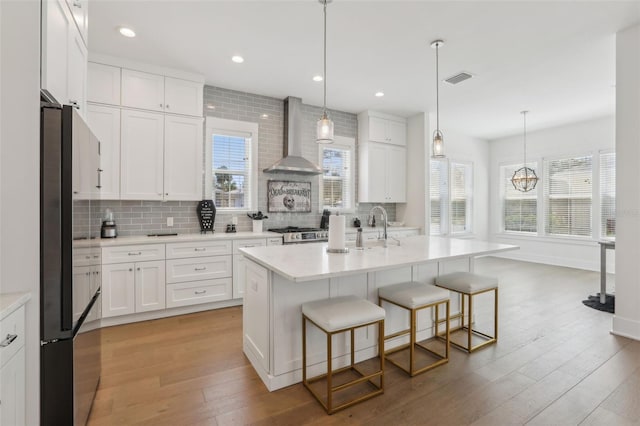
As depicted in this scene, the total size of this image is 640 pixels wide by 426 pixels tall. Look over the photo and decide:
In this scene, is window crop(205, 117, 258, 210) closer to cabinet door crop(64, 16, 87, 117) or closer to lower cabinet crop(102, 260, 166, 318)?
lower cabinet crop(102, 260, 166, 318)

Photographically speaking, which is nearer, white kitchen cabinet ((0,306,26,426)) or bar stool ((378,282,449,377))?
white kitchen cabinet ((0,306,26,426))

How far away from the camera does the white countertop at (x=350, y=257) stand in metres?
1.81

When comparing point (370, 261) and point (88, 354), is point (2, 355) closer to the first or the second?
point (88, 354)

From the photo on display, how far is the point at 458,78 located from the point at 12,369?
4748 mm

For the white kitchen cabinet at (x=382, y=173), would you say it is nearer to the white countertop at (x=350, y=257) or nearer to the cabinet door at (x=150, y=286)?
the white countertop at (x=350, y=257)

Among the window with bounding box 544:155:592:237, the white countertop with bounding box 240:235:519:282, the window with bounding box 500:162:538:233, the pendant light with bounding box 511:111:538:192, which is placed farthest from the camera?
the window with bounding box 500:162:538:233

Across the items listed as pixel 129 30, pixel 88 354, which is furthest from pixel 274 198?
pixel 88 354

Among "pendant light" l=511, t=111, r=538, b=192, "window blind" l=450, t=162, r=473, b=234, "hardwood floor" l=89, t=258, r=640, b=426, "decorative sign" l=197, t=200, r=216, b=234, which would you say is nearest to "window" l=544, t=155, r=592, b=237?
"pendant light" l=511, t=111, r=538, b=192

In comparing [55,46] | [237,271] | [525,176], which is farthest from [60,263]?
[525,176]

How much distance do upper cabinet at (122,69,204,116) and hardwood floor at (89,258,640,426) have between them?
2496 mm

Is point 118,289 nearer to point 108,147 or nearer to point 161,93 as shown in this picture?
point 108,147

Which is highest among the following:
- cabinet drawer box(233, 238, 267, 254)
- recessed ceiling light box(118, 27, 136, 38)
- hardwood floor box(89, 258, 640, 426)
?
recessed ceiling light box(118, 27, 136, 38)

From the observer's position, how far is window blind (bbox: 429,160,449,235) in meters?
6.88

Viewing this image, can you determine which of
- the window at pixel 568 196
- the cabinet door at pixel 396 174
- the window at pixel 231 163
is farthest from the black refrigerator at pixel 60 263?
the window at pixel 568 196
